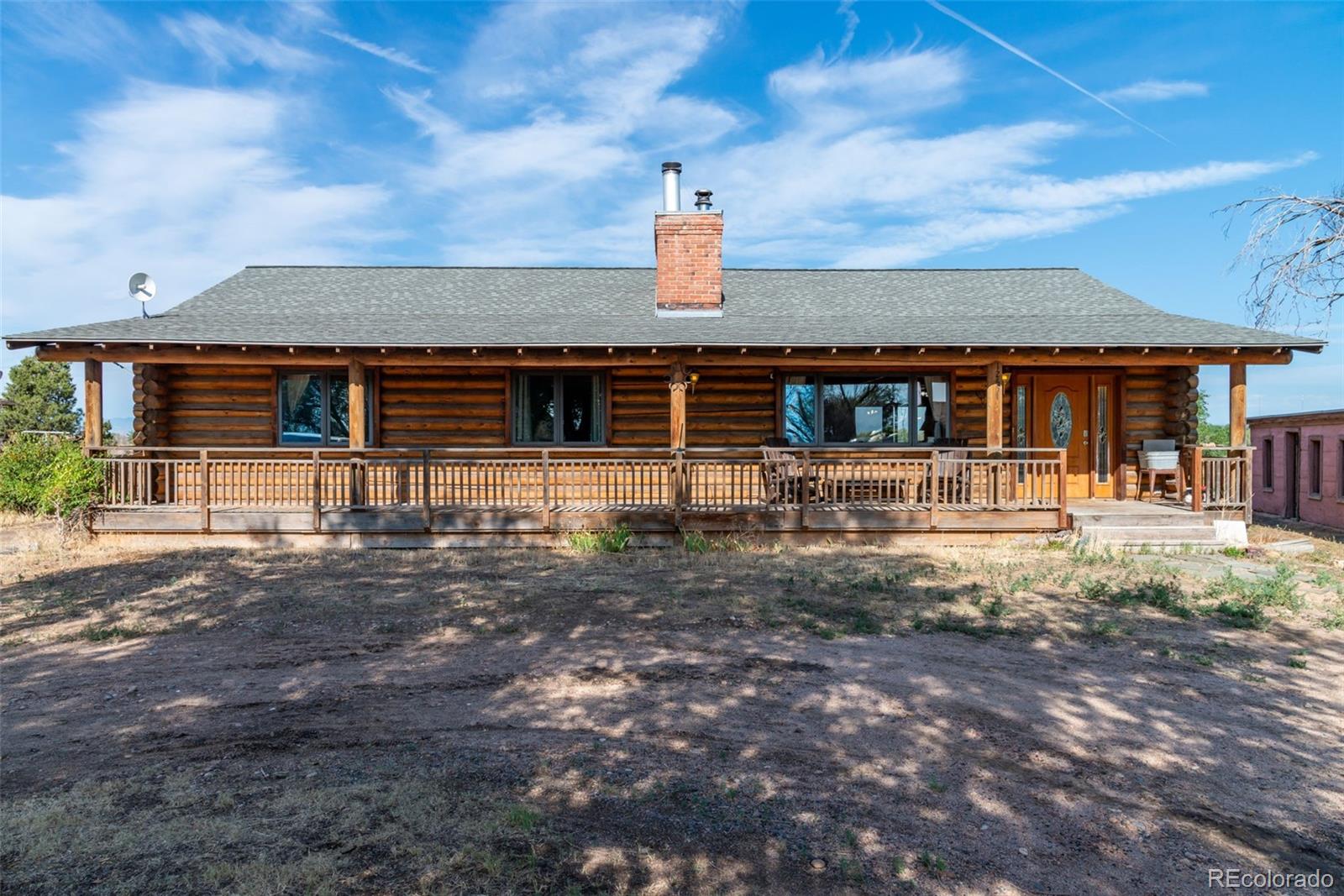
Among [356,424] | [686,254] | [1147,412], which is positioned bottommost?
[356,424]

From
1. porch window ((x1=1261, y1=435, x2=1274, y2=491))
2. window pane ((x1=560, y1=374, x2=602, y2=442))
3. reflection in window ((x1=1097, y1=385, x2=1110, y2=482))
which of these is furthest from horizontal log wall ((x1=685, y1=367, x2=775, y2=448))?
porch window ((x1=1261, y1=435, x2=1274, y2=491))

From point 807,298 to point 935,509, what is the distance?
6.07 m

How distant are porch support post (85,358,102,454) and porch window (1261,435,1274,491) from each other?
26657mm

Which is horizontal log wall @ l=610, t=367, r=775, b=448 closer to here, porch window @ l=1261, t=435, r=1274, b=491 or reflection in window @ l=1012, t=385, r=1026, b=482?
reflection in window @ l=1012, t=385, r=1026, b=482

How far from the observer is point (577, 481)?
13.5 meters

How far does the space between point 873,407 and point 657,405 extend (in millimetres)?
3915

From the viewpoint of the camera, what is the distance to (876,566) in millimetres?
9742

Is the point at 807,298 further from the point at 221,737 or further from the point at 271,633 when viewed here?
the point at 221,737

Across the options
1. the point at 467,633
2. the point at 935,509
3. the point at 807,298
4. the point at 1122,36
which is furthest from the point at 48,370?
the point at 1122,36

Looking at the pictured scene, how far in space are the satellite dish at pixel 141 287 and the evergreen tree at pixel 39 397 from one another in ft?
55.8

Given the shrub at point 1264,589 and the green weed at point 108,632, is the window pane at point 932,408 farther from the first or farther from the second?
the green weed at point 108,632

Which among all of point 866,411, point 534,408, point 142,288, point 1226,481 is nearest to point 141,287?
point 142,288

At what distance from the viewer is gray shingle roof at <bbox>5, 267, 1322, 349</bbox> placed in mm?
11883

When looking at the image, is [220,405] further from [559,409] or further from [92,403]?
[559,409]
